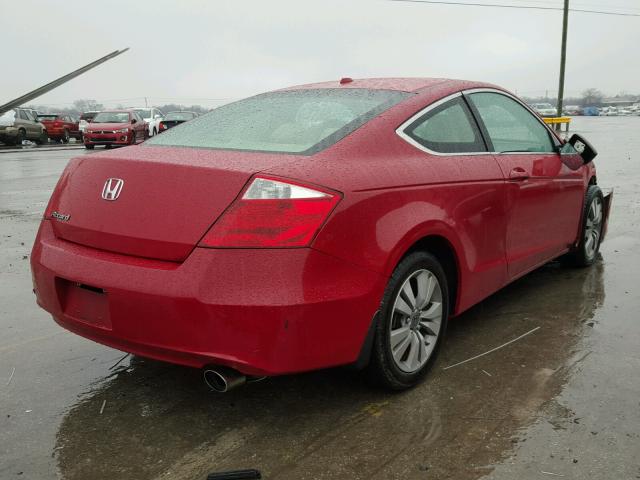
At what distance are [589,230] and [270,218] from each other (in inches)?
143

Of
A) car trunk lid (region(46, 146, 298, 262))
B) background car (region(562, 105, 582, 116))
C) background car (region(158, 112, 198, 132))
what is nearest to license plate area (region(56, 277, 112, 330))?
car trunk lid (region(46, 146, 298, 262))

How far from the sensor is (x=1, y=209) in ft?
29.9

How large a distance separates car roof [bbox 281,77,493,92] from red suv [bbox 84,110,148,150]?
21.5 metres

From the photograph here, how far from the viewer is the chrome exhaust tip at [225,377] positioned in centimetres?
249

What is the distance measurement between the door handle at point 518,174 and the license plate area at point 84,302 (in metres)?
2.34

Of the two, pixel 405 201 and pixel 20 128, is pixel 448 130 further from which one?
pixel 20 128

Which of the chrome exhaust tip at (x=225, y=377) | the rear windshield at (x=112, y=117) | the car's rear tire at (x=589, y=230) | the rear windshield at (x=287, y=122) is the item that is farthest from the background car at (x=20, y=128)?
the chrome exhaust tip at (x=225, y=377)

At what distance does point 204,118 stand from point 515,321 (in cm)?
227

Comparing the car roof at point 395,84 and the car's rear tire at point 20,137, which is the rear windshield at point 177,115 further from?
the car roof at point 395,84

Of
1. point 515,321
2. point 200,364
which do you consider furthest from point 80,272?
point 515,321

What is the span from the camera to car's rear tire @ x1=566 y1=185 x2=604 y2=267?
16.5ft

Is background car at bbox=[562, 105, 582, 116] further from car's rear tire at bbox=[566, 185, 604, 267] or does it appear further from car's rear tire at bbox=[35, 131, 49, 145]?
car's rear tire at bbox=[566, 185, 604, 267]

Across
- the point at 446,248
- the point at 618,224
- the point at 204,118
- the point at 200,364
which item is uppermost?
the point at 204,118

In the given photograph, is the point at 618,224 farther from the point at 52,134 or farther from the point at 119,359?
the point at 52,134
